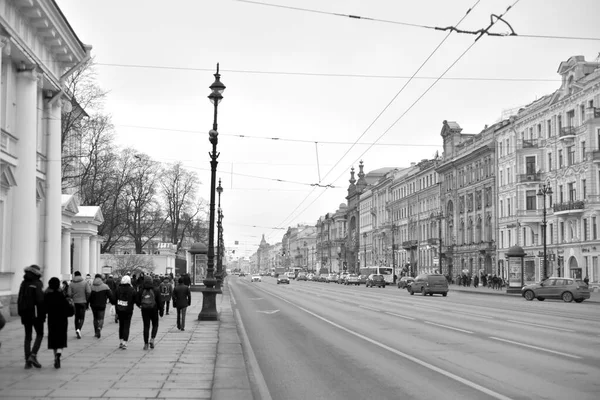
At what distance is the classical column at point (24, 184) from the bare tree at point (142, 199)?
37.6m

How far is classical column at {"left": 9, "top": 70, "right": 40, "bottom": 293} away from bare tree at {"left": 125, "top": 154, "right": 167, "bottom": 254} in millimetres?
37643

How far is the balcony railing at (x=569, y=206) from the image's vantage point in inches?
2429

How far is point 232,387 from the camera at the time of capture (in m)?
10.6

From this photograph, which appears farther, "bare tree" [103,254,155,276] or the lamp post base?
"bare tree" [103,254,155,276]

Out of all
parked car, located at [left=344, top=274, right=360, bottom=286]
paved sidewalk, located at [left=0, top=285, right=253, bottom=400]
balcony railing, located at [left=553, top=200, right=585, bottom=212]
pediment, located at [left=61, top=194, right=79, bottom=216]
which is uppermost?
balcony railing, located at [left=553, top=200, right=585, bottom=212]

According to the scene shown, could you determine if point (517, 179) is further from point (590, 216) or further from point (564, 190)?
point (590, 216)

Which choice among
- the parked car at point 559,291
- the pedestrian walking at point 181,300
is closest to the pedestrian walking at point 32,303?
the pedestrian walking at point 181,300

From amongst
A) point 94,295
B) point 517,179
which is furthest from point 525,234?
point 94,295

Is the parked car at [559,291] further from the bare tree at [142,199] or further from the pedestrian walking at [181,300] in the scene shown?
the bare tree at [142,199]

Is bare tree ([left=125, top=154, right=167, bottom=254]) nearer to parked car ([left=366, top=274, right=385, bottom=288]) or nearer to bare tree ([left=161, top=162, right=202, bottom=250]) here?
bare tree ([left=161, top=162, right=202, bottom=250])

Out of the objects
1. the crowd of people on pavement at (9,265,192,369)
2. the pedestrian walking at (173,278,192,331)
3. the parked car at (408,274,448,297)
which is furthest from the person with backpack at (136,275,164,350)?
the parked car at (408,274,448,297)

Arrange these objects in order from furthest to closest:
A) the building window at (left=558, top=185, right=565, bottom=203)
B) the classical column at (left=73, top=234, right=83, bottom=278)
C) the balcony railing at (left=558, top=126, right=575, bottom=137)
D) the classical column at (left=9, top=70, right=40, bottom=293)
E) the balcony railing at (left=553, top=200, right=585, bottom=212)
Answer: the building window at (left=558, top=185, right=565, bottom=203)
the balcony railing at (left=558, top=126, right=575, bottom=137)
the balcony railing at (left=553, top=200, right=585, bottom=212)
the classical column at (left=73, top=234, right=83, bottom=278)
the classical column at (left=9, top=70, right=40, bottom=293)

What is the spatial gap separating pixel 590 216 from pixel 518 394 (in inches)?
2145

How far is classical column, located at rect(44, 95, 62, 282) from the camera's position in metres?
28.4
